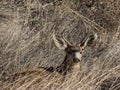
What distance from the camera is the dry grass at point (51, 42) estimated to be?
17.1ft

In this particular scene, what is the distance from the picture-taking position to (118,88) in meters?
5.21

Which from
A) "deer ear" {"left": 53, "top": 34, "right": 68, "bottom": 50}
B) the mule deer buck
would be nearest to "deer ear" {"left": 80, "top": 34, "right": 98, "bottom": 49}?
the mule deer buck

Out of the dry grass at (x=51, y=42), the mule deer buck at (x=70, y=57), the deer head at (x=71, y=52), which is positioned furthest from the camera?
the deer head at (x=71, y=52)

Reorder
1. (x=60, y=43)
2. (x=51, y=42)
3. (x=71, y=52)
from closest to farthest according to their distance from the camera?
1. (x=71, y=52)
2. (x=60, y=43)
3. (x=51, y=42)

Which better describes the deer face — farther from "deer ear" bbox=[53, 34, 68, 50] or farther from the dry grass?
the dry grass

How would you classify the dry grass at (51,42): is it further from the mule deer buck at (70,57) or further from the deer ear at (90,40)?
the deer ear at (90,40)

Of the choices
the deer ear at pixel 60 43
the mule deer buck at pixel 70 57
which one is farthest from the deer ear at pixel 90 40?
the deer ear at pixel 60 43

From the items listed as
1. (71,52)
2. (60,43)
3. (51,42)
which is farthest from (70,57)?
(51,42)

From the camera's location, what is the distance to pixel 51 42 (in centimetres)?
738

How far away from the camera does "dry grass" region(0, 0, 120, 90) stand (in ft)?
17.1

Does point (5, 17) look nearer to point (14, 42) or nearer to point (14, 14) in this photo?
point (14, 14)

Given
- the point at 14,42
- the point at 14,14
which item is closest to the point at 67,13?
the point at 14,14

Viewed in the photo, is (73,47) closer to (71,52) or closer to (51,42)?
(71,52)

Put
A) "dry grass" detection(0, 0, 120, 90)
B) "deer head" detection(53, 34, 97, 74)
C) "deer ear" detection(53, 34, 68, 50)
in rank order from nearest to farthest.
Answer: "dry grass" detection(0, 0, 120, 90), "deer head" detection(53, 34, 97, 74), "deer ear" detection(53, 34, 68, 50)
